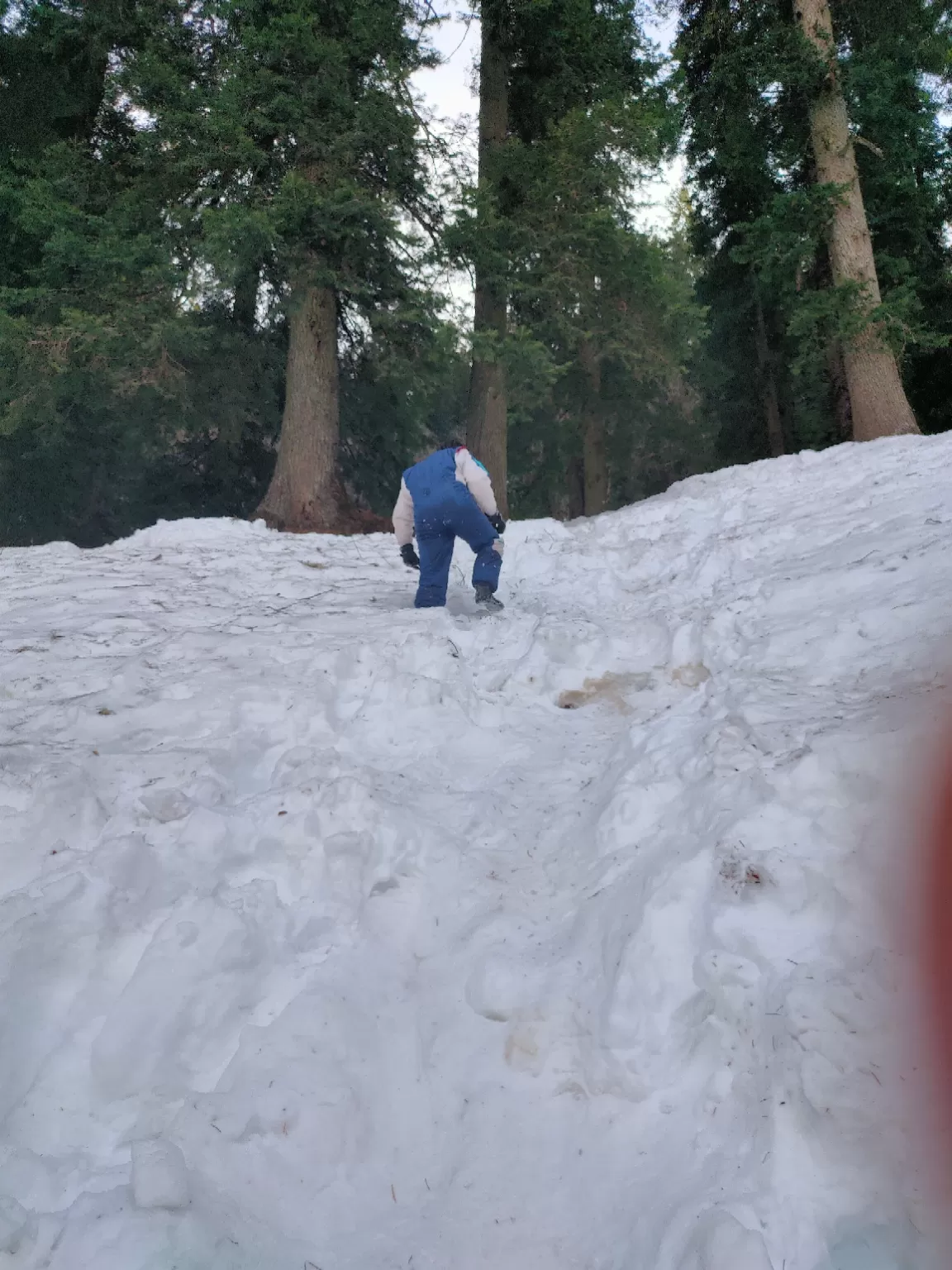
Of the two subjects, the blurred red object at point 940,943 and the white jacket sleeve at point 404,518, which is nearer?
the blurred red object at point 940,943

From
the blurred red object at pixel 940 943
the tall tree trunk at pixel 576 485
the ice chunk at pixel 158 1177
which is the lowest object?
the ice chunk at pixel 158 1177

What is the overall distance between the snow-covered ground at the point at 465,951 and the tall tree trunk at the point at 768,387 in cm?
1392

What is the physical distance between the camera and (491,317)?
12.5 metres

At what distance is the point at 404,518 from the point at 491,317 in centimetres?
746

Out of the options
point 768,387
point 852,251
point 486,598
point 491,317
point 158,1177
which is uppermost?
point 852,251

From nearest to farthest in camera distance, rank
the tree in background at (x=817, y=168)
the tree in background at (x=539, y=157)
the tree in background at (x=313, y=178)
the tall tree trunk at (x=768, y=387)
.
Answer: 1. the tree in background at (x=313, y=178)
2. the tree in background at (x=539, y=157)
3. the tree in background at (x=817, y=168)
4. the tall tree trunk at (x=768, y=387)

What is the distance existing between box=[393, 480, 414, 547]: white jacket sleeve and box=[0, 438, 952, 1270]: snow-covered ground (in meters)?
1.69

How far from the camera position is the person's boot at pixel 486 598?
5.95 meters

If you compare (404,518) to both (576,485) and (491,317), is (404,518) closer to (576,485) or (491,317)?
(491,317)

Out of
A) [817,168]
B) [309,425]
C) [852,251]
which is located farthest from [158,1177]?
[817,168]

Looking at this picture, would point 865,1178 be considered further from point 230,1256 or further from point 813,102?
point 813,102

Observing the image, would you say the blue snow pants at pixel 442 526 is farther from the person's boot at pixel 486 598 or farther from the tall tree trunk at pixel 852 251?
the tall tree trunk at pixel 852 251

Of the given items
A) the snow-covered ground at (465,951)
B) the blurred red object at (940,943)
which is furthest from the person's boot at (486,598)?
the blurred red object at (940,943)

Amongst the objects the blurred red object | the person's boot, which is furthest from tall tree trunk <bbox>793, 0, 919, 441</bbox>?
the blurred red object
